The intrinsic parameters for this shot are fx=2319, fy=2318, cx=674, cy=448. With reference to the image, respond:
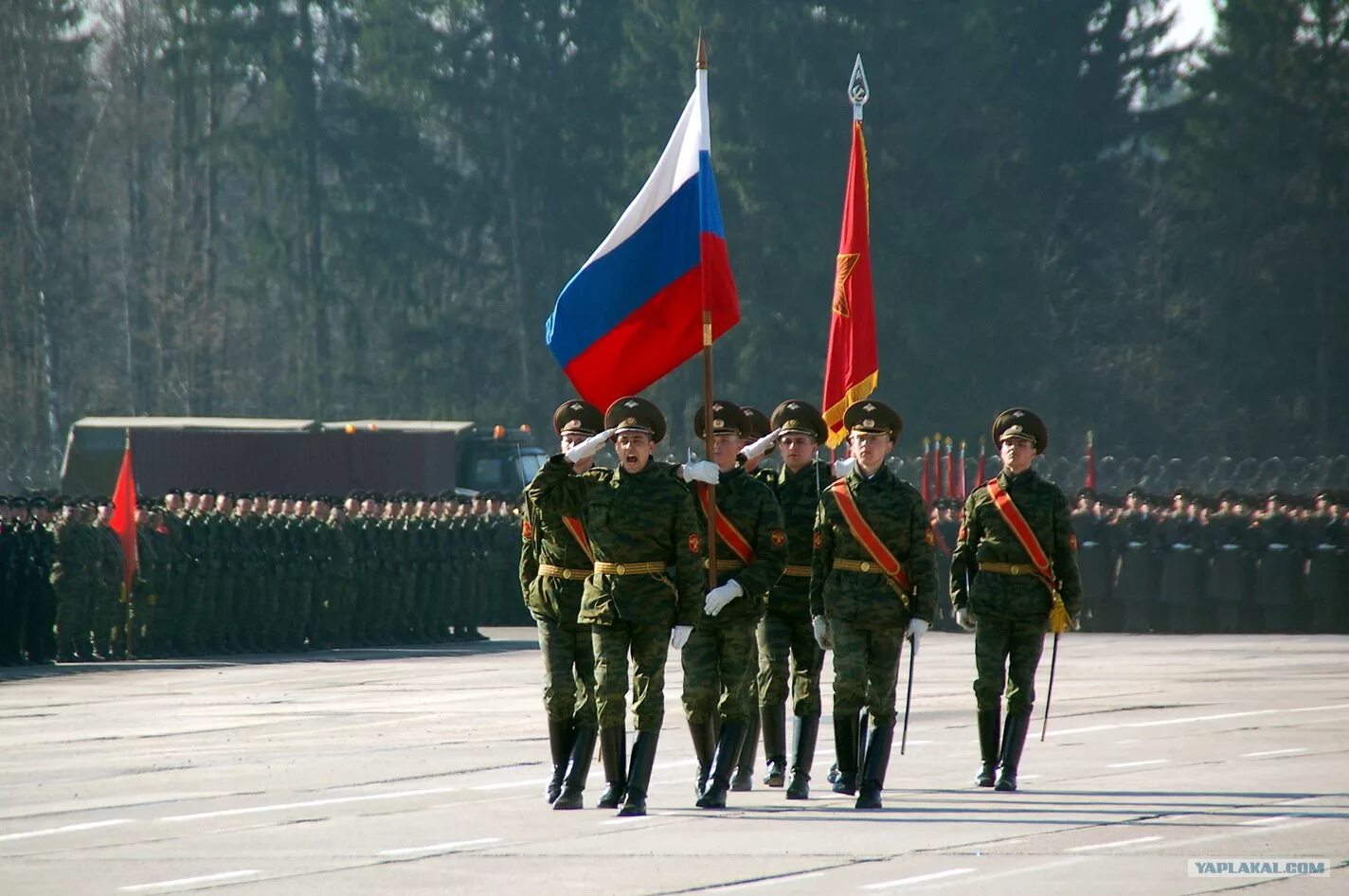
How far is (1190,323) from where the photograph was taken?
5941 centimetres

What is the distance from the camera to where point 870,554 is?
1062cm

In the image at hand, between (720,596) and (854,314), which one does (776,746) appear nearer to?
(720,596)

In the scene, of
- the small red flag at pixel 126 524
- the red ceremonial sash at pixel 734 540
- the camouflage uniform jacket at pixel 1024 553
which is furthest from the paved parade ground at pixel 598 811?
the small red flag at pixel 126 524

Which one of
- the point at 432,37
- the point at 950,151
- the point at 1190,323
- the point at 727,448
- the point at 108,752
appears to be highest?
the point at 432,37

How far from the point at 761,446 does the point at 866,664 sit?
3.83 ft

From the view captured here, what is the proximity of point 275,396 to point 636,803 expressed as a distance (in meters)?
54.7

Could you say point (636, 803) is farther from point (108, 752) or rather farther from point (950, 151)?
point (950, 151)

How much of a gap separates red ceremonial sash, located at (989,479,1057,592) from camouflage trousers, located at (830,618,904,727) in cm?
91

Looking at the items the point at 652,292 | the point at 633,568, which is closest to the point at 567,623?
the point at 633,568

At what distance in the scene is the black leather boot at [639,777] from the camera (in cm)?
1016

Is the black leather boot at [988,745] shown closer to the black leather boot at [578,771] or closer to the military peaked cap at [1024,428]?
the military peaked cap at [1024,428]

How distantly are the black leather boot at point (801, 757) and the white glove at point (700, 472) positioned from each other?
1337 millimetres

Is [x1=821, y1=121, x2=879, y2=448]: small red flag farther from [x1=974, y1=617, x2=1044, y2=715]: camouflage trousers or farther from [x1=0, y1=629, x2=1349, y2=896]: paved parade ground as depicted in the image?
[x1=0, y1=629, x2=1349, y2=896]: paved parade ground

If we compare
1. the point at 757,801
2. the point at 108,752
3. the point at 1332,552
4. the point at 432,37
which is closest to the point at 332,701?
the point at 108,752
